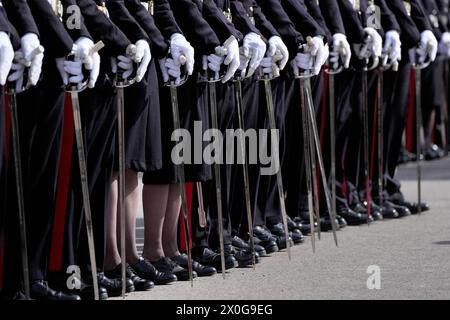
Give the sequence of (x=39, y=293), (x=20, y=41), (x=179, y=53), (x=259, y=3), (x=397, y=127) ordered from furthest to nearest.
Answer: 1. (x=397, y=127)
2. (x=259, y=3)
3. (x=179, y=53)
4. (x=39, y=293)
5. (x=20, y=41)

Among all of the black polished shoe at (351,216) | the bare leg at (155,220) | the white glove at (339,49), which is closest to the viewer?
the bare leg at (155,220)

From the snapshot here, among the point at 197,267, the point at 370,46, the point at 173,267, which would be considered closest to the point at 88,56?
the point at 173,267

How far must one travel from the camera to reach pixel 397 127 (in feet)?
37.0

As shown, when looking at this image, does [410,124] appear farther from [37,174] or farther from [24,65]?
[24,65]

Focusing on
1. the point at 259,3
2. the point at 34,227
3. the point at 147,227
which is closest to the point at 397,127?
the point at 259,3

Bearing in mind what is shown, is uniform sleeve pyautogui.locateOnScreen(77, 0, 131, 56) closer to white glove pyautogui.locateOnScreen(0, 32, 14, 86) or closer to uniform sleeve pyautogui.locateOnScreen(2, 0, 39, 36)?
uniform sleeve pyautogui.locateOnScreen(2, 0, 39, 36)

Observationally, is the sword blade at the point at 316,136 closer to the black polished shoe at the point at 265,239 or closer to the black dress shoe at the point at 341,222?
the black polished shoe at the point at 265,239

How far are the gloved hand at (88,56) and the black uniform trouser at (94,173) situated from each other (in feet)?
1.03

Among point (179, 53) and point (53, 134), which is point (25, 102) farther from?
point (179, 53)

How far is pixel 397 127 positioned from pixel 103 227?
4.24m

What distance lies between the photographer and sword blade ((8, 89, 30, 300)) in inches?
260

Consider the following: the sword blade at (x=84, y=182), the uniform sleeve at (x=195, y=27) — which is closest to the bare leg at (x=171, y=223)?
the uniform sleeve at (x=195, y=27)

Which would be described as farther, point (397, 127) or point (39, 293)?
point (397, 127)

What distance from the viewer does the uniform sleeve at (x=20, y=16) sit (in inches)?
263
